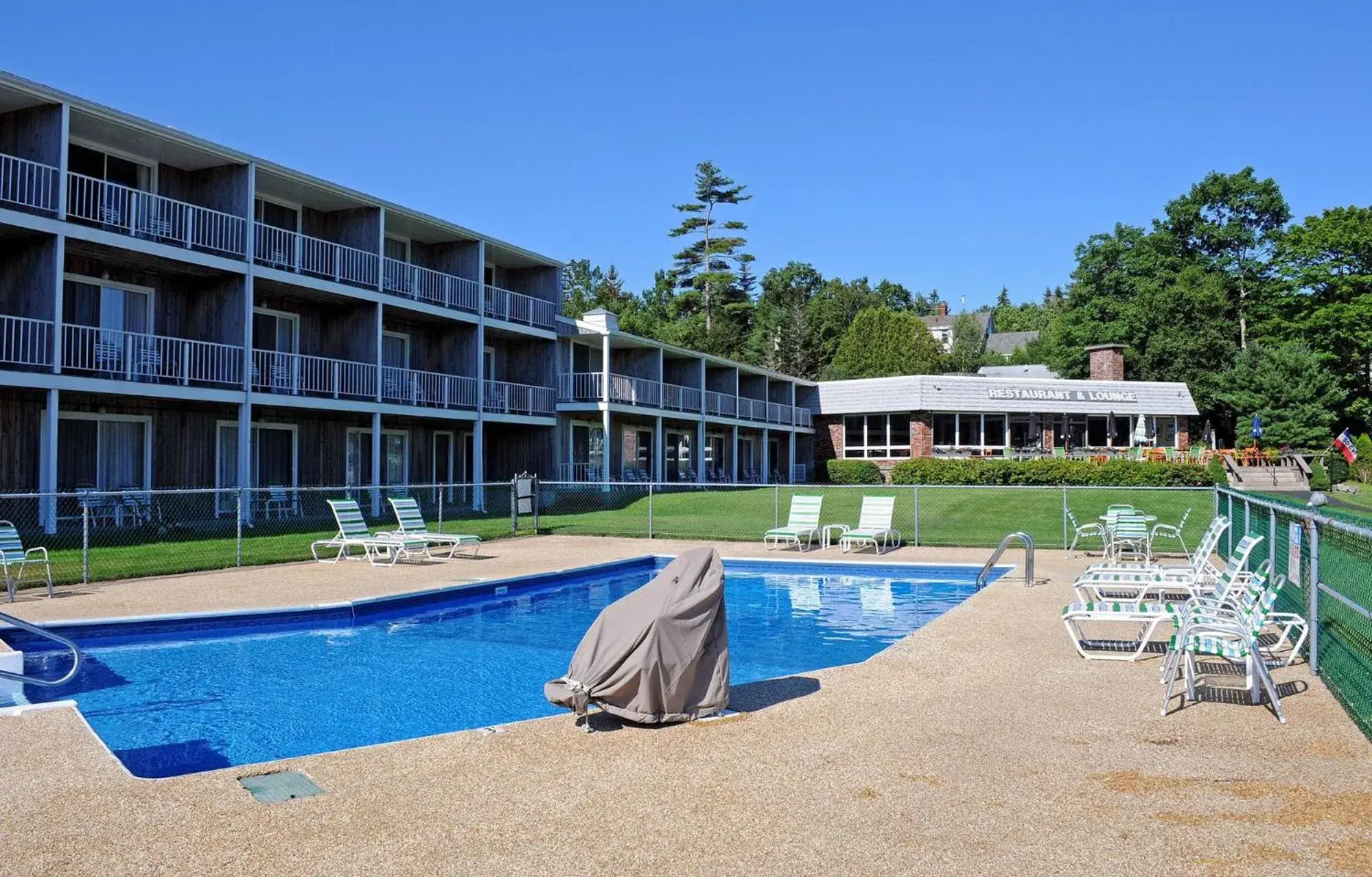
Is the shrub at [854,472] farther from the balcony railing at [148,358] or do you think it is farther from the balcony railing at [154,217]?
the balcony railing at [154,217]

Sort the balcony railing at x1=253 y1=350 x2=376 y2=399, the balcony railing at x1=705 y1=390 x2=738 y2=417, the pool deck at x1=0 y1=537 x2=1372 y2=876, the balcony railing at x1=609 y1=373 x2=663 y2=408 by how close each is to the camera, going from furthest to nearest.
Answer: the balcony railing at x1=705 y1=390 x2=738 y2=417 → the balcony railing at x1=609 y1=373 x2=663 y2=408 → the balcony railing at x1=253 y1=350 x2=376 y2=399 → the pool deck at x1=0 y1=537 x2=1372 y2=876

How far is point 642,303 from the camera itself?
274 ft

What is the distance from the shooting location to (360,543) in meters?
16.1

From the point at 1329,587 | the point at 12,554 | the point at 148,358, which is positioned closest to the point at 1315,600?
the point at 1329,587

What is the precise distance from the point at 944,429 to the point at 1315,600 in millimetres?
33741

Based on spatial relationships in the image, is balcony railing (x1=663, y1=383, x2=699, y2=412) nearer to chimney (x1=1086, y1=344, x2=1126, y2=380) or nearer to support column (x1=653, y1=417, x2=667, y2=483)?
support column (x1=653, y1=417, x2=667, y2=483)

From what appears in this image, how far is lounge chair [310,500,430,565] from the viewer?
15.4 metres

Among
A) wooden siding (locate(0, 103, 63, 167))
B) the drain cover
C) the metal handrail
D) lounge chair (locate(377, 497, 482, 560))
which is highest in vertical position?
wooden siding (locate(0, 103, 63, 167))

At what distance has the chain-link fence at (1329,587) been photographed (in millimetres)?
6547

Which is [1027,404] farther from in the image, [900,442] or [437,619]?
[437,619]

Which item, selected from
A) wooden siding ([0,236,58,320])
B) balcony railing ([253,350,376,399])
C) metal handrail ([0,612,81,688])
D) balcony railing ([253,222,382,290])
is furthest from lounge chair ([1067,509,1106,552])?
wooden siding ([0,236,58,320])

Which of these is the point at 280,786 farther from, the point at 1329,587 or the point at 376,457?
the point at 376,457

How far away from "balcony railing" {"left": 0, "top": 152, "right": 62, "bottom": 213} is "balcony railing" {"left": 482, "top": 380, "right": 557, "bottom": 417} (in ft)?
38.7

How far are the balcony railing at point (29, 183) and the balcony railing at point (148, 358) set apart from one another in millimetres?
2107
